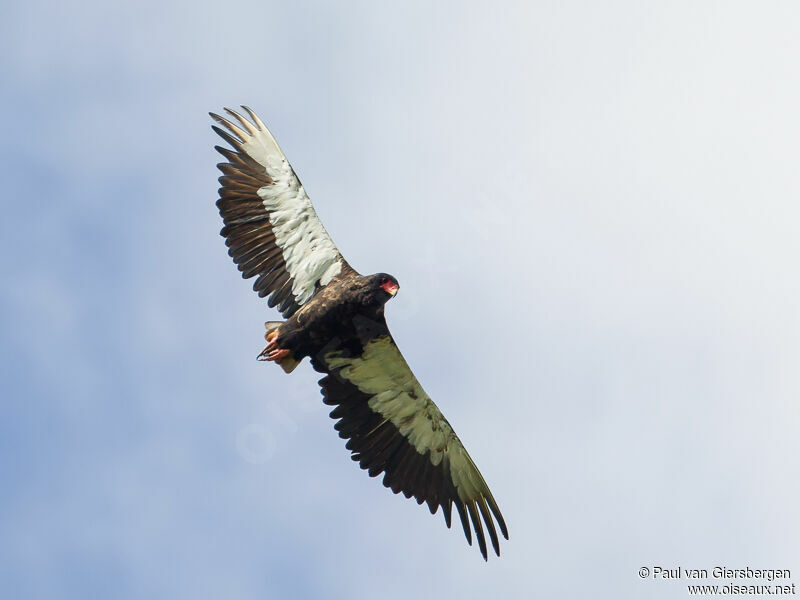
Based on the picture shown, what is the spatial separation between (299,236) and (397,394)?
353 cm

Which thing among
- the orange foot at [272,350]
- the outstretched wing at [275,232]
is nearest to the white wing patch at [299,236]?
the outstretched wing at [275,232]

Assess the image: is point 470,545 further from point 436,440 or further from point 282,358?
point 282,358

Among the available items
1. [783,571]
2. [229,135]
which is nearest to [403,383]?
[229,135]

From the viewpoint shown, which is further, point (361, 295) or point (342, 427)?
point (342, 427)

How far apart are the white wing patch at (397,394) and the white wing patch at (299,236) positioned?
155 centimetres

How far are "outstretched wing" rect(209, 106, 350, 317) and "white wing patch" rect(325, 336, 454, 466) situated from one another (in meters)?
1.60

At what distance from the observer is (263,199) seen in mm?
16484

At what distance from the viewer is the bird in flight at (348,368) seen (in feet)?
52.6

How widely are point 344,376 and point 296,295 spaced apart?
70.6 inches

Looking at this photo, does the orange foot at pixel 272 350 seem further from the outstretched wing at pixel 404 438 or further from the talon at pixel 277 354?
the outstretched wing at pixel 404 438

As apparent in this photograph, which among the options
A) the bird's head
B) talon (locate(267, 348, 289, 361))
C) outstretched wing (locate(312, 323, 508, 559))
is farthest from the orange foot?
the bird's head

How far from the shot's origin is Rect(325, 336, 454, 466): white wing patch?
1577cm

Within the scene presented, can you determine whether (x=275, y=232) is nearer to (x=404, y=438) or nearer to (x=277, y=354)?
(x=277, y=354)

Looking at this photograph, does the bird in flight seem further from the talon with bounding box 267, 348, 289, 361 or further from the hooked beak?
the hooked beak
